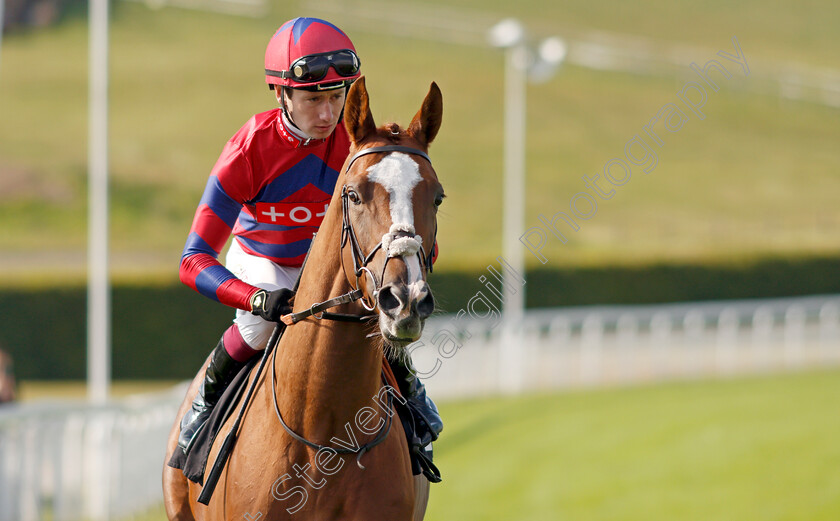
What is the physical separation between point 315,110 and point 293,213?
1.41ft

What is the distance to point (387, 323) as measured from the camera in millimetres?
3088

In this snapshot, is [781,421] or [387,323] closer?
[387,323]

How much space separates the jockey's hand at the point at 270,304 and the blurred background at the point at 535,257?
2.02 feet

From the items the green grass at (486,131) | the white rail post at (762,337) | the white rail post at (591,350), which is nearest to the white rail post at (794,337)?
the white rail post at (762,337)

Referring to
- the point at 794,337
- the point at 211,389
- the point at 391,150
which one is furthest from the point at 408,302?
the point at 794,337

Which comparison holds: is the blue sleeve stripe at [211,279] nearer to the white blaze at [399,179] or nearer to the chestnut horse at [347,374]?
the chestnut horse at [347,374]

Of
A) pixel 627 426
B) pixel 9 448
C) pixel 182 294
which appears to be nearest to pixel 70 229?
pixel 182 294

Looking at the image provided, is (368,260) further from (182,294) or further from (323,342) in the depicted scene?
(182,294)

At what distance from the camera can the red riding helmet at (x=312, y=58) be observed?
3.85 m

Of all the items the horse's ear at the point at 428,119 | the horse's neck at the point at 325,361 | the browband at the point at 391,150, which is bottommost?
the horse's neck at the point at 325,361

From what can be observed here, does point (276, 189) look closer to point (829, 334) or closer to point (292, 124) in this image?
point (292, 124)

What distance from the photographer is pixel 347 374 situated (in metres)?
3.56

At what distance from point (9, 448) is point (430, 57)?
53.1m

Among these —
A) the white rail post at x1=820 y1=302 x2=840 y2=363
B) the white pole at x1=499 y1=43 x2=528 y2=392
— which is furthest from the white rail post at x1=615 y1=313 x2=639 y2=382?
the white rail post at x1=820 y1=302 x2=840 y2=363
